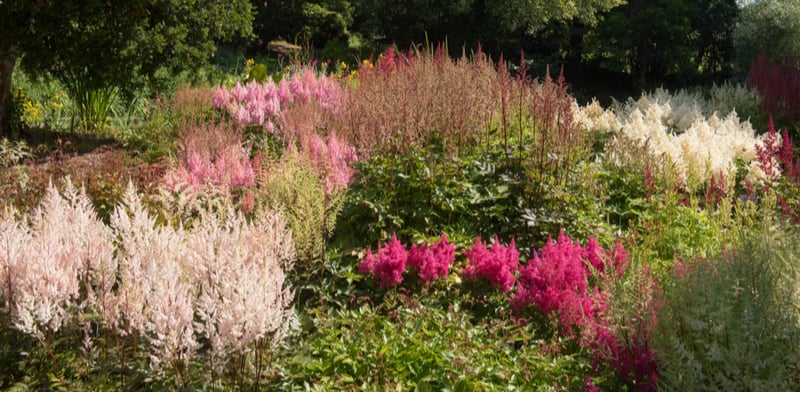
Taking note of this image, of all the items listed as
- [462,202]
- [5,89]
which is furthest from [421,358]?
[5,89]

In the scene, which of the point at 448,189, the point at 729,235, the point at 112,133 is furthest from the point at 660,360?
the point at 112,133

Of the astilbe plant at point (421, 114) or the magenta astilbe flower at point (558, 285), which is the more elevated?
the astilbe plant at point (421, 114)

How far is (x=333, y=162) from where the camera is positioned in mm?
5398

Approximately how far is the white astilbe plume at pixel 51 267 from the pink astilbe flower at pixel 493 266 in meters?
1.89

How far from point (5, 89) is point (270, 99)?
Answer: 165 inches

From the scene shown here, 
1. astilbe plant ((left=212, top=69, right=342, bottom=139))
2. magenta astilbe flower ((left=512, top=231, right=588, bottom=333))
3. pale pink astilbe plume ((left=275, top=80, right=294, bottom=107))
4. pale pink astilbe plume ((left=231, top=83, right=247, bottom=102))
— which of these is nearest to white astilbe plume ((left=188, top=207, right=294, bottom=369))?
magenta astilbe flower ((left=512, top=231, right=588, bottom=333))

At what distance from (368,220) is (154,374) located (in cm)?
222

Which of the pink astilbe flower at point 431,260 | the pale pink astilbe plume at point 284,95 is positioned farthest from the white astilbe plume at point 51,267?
the pale pink astilbe plume at point 284,95

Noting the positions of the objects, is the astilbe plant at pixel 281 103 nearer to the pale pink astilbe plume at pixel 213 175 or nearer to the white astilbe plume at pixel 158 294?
the pale pink astilbe plume at pixel 213 175

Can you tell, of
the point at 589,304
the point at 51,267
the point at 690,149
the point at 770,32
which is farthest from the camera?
the point at 770,32

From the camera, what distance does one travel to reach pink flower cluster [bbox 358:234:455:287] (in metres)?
3.71

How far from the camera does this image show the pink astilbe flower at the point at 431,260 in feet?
12.4

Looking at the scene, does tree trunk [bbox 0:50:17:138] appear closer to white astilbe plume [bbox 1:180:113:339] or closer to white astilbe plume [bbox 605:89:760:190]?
white astilbe plume [bbox 1:180:113:339]

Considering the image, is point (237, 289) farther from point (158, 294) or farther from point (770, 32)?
Answer: point (770, 32)
